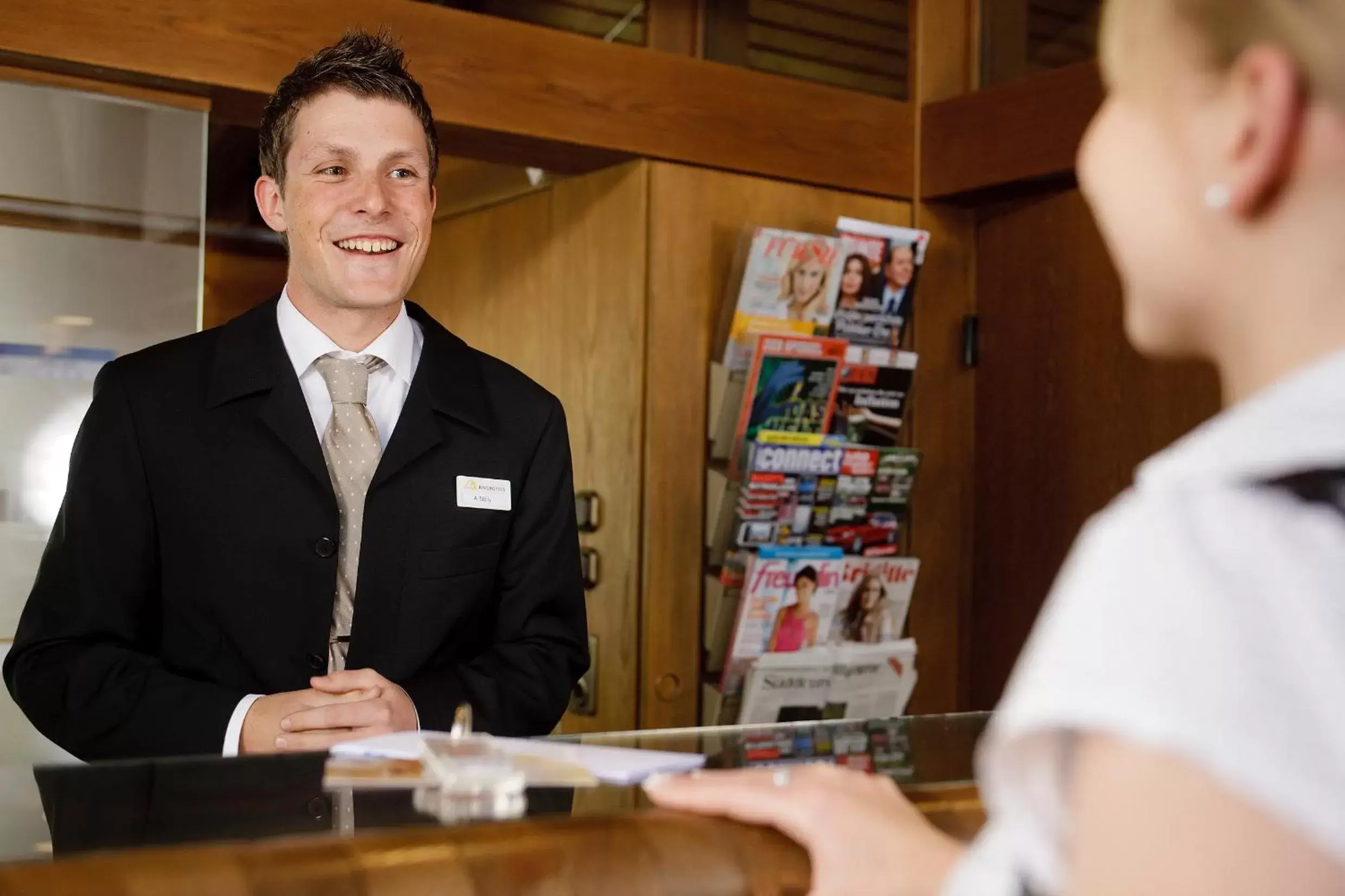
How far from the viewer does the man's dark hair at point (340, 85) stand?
6.93 feet

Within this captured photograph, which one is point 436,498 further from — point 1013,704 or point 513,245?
point 513,245

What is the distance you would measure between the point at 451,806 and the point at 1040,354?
11.0 ft

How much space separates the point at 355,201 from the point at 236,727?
2.62 ft

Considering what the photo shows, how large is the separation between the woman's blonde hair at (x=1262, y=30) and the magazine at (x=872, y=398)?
3.22m

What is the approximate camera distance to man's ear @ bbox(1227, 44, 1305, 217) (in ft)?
1.73

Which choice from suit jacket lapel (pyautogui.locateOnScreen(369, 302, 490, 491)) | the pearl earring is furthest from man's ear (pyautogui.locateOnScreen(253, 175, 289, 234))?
the pearl earring

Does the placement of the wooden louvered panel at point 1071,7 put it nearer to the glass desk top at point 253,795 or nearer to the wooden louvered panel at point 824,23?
the wooden louvered panel at point 824,23

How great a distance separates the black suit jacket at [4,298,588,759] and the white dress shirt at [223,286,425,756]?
0.03 metres

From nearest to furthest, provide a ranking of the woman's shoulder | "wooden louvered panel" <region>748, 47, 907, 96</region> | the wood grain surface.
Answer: the woman's shoulder < the wood grain surface < "wooden louvered panel" <region>748, 47, 907, 96</region>

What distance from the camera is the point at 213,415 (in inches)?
80.0

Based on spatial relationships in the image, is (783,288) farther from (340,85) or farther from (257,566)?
(257,566)

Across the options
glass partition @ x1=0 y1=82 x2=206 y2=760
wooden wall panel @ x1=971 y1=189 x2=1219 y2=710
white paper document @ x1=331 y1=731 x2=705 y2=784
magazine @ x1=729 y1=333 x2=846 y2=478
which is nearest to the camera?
white paper document @ x1=331 y1=731 x2=705 y2=784

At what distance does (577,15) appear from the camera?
12.2 ft

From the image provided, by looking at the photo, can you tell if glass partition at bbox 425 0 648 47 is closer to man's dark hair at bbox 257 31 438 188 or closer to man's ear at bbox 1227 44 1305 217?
man's dark hair at bbox 257 31 438 188
